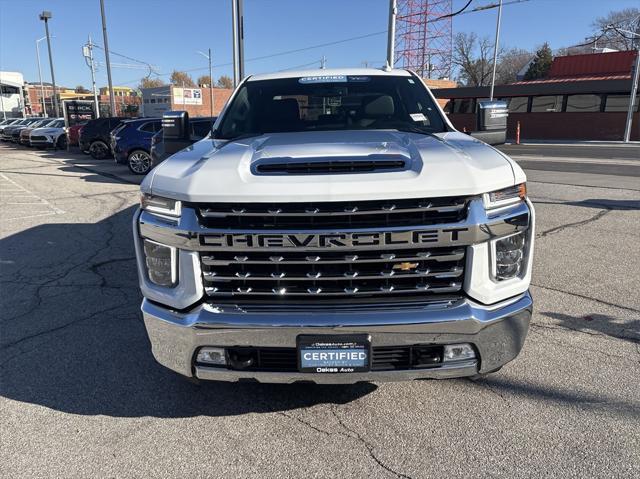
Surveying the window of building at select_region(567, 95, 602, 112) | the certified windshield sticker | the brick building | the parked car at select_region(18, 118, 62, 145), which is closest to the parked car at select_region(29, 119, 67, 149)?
the parked car at select_region(18, 118, 62, 145)

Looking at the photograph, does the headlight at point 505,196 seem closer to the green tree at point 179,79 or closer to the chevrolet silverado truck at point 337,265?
the chevrolet silverado truck at point 337,265

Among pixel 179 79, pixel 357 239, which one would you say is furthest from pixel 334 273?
pixel 179 79

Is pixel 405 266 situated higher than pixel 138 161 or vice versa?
pixel 405 266

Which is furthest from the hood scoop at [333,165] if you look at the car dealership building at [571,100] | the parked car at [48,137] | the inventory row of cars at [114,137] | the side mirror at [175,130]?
the car dealership building at [571,100]

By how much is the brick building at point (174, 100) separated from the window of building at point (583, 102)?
108 feet

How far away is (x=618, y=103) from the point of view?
33.7m

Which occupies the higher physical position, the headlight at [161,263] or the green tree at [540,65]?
the green tree at [540,65]

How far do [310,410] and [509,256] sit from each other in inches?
57.4

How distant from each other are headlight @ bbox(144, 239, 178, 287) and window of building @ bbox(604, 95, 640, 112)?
3827 cm

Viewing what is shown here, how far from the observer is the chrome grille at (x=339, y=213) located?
240 centimetres

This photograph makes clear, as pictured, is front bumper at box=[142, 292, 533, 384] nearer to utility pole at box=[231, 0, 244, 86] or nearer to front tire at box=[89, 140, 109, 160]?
utility pole at box=[231, 0, 244, 86]

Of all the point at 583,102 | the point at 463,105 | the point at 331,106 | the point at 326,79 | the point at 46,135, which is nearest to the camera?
the point at 331,106

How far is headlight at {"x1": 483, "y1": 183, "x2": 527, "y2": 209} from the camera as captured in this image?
2500mm

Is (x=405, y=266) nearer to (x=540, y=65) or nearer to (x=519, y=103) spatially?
(x=519, y=103)
